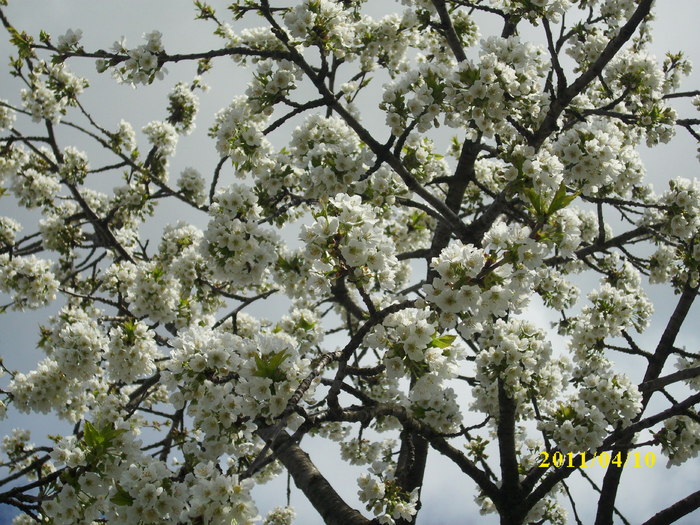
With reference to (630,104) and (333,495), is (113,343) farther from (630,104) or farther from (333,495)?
(630,104)

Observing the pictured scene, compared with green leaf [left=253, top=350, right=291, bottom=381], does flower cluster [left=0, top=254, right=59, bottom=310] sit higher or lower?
higher

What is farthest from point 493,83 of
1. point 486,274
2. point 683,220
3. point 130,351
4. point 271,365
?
point 130,351

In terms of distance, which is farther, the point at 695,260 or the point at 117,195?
the point at 117,195

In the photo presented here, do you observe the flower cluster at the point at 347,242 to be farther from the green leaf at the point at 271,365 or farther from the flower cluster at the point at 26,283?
the flower cluster at the point at 26,283

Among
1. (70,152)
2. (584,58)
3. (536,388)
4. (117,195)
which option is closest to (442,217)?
(536,388)

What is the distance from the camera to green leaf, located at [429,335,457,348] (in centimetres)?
297

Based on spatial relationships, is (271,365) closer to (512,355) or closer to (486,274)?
(486,274)

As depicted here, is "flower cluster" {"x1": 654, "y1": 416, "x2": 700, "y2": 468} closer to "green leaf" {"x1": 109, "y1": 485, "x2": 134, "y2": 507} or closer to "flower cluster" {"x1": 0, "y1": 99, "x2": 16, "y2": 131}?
"green leaf" {"x1": 109, "y1": 485, "x2": 134, "y2": 507}

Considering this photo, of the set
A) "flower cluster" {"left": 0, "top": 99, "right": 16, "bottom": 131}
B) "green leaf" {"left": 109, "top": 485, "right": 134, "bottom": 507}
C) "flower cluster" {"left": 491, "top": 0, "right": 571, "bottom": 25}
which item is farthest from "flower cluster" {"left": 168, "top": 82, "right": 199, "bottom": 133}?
"green leaf" {"left": 109, "top": 485, "right": 134, "bottom": 507}

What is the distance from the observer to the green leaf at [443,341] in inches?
117

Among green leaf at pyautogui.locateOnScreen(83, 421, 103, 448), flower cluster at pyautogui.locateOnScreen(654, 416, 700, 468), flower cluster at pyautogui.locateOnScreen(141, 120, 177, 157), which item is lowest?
flower cluster at pyautogui.locateOnScreen(654, 416, 700, 468)

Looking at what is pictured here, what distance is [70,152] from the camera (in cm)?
817

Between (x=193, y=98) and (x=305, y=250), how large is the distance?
7135 millimetres

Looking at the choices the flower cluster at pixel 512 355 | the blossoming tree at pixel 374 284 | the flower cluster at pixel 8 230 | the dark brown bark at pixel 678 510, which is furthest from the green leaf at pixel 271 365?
the flower cluster at pixel 8 230
